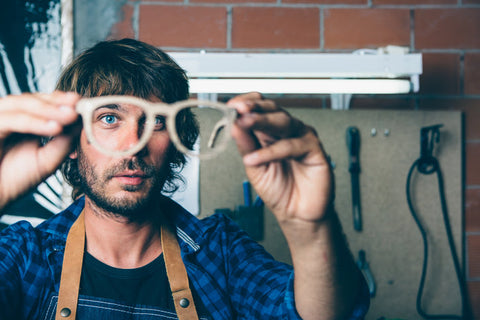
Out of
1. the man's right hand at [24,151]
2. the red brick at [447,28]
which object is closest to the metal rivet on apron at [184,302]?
the man's right hand at [24,151]

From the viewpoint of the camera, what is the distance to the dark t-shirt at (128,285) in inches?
42.9

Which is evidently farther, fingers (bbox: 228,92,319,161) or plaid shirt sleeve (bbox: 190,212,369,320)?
plaid shirt sleeve (bbox: 190,212,369,320)

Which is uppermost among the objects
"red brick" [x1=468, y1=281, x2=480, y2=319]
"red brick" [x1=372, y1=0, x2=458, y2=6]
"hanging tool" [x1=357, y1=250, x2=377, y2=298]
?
"red brick" [x1=372, y1=0, x2=458, y2=6]

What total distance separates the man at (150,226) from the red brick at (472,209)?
98 cm

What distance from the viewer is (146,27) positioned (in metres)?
1.60

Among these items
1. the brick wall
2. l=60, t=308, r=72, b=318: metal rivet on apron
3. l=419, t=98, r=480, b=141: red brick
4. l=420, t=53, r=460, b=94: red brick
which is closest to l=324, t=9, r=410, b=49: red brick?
the brick wall

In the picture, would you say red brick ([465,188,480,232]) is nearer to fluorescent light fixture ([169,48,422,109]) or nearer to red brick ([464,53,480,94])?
red brick ([464,53,480,94])

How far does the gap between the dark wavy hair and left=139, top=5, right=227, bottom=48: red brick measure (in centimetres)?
37

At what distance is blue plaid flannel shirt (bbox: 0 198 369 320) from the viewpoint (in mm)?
1012

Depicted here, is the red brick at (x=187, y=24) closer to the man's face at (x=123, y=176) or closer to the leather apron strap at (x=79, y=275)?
the man's face at (x=123, y=176)

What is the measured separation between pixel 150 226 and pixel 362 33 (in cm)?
114

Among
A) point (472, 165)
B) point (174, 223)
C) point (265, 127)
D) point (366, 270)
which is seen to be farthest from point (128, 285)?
point (472, 165)

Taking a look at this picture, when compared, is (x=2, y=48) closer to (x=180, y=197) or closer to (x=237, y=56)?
(x=180, y=197)

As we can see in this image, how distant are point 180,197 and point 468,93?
1252 mm
